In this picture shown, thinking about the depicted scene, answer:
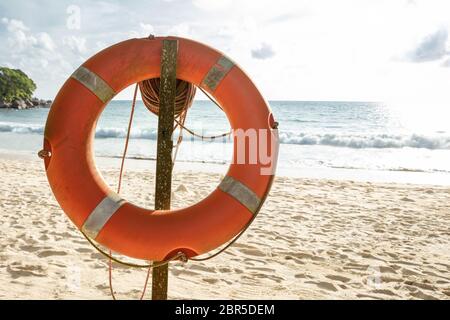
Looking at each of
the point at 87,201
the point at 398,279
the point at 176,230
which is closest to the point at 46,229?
the point at 87,201

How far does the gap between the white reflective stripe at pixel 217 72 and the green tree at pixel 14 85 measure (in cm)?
4358

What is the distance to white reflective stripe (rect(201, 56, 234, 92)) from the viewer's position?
6.48ft

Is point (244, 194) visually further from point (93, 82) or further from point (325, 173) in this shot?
point (325, 173)

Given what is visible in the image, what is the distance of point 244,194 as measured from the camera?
1947 millimetres

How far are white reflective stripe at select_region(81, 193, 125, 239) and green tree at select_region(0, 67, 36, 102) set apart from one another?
43.5 metres

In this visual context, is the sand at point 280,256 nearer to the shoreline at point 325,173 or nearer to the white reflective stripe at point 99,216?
the white reflective stripe at point 99,216

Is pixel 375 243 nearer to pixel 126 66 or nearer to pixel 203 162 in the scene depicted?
pixel 126 66

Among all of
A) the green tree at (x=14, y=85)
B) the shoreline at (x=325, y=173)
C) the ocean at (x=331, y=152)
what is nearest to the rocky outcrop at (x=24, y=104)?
the green tree at (x=14, y=85)

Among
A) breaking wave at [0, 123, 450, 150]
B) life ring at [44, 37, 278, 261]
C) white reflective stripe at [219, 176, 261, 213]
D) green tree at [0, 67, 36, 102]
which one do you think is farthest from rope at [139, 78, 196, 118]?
green tree at [0, 67, 36, 102]

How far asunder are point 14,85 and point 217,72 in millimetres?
46457

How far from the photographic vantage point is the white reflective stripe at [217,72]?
6.48 ft

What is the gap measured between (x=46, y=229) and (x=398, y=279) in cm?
300

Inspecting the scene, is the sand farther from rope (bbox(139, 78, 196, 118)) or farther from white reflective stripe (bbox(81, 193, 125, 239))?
rope (bbox(139, 78, 196, 118))

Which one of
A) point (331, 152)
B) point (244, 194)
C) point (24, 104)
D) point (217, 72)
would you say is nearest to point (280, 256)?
point (244, 194)
